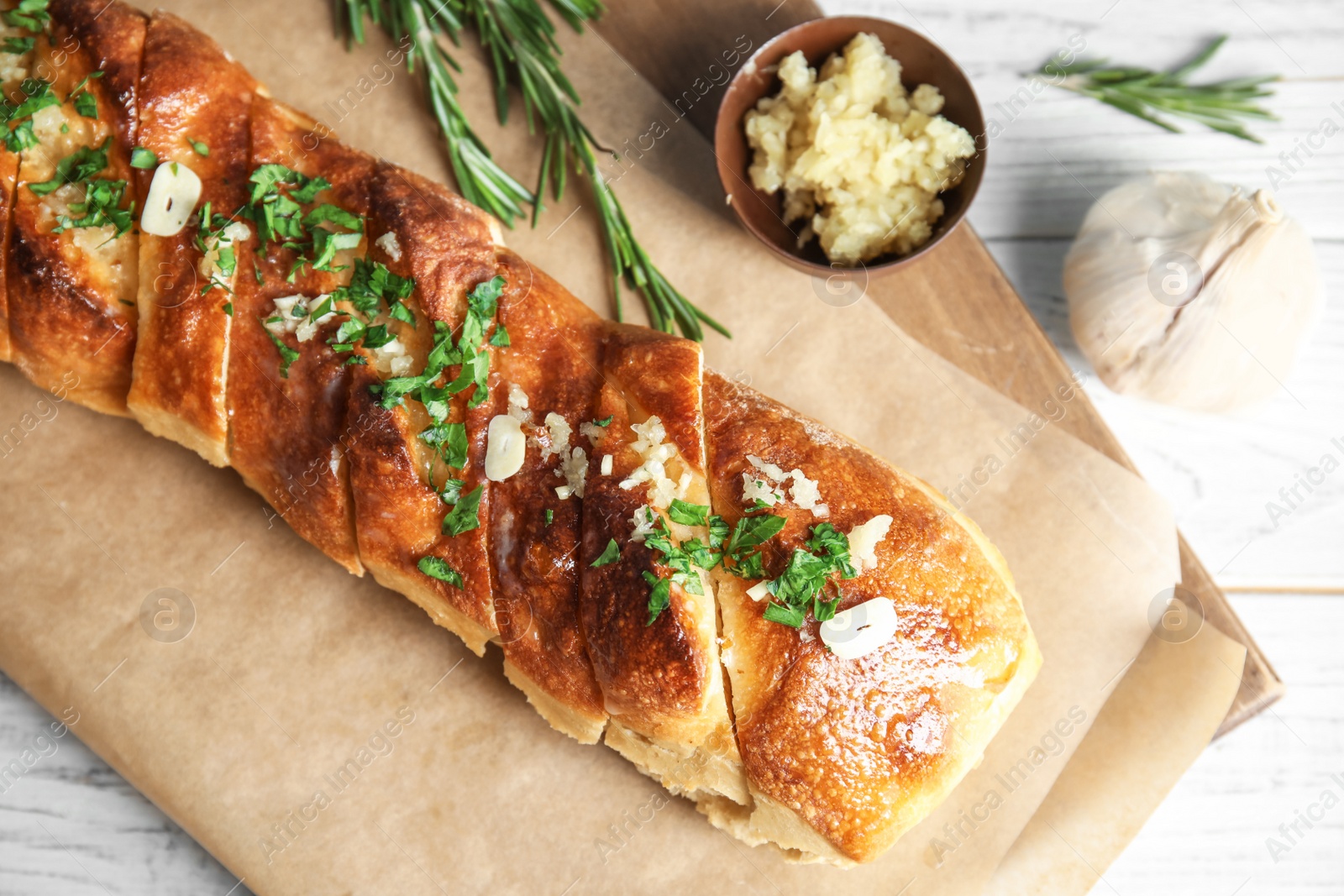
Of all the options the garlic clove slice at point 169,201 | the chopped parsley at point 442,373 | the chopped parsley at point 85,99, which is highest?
the chopped parsley at point 85,99

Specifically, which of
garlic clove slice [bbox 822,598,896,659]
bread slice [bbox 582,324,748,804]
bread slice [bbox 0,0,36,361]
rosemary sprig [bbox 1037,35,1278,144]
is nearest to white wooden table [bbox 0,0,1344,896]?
rosemary sprig [bbox 1037,35,1278,144]

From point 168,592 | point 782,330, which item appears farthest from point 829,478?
point 168,592

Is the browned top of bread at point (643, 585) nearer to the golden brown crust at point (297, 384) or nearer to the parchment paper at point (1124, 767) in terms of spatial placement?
the golden brown crust at point (297, 384)

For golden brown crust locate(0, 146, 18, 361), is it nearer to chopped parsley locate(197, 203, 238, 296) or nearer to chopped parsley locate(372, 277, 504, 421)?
chopped parsley locate(197, 203, 238, 296)

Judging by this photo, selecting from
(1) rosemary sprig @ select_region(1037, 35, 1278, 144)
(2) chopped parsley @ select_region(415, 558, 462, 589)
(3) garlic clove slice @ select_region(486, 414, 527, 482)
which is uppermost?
(1) rosemary sprig @ select_region(1037, 35, 1278, 144)

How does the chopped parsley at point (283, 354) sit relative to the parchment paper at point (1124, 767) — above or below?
above

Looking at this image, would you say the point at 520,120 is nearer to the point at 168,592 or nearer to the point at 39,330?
the point at 39,330

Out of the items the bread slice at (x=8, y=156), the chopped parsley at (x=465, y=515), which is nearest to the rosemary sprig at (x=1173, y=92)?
the chopped parsley at (x=465, y=515)
